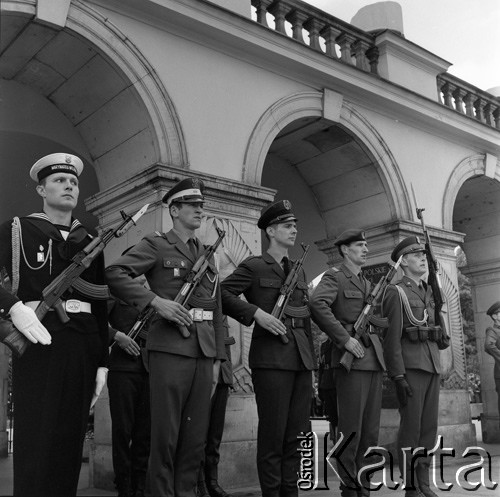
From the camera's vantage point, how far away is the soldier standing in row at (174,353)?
3402 millimetres

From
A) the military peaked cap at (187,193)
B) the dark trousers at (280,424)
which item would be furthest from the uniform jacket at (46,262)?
the dark trousers at (280,424)

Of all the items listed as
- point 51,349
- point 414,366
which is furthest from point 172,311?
point 414,366

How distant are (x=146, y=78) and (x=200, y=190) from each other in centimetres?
246

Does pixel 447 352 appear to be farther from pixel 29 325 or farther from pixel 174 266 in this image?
pixel 29 325

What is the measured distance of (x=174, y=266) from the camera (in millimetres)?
3740

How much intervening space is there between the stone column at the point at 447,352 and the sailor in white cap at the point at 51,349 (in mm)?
5300

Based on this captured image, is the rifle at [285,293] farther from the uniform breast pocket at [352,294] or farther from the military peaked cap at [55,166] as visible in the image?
the military peaked cap at [55,166]

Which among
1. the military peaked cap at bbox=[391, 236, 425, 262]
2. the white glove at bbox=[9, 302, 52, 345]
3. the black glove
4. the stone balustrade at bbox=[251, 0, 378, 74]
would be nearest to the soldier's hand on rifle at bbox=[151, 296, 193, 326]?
the white glove at bbox=[9, 302, 52, 345]

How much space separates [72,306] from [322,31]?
6.03 meters

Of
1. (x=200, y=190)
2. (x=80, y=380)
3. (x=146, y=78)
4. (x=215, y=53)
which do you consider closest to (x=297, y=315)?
(x=200, y=190)

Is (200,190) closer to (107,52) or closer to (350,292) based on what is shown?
(350,292)

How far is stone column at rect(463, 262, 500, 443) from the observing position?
33.7 feet

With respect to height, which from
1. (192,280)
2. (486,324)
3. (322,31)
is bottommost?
(192,280)

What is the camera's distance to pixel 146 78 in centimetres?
606
